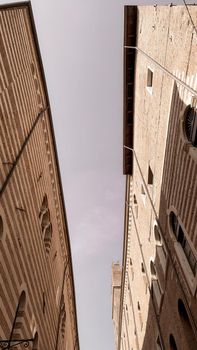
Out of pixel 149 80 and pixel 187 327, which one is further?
pixel 149 80

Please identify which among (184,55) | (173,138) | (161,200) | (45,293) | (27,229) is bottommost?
(45,293)

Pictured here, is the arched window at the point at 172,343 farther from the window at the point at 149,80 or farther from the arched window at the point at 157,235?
the window at the point at 149,80

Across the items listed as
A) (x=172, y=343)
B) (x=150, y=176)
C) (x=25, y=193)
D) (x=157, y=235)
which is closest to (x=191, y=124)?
(x=25, y=193)

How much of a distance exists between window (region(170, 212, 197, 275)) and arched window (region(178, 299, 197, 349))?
1.43m

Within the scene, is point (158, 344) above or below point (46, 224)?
below

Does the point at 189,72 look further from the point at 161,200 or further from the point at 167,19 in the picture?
the point at 161,200

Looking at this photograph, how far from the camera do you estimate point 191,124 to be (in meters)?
8.31

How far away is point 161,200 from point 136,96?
5.26 meters

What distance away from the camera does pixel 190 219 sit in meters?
8.28

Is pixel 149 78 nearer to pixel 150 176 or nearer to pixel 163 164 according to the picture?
pixel 163 164

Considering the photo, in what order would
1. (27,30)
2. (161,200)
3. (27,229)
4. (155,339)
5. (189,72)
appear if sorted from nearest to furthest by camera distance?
(189,72), (27,229), (27,30), (161,200), (155,339)

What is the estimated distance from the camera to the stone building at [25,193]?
7523 mm

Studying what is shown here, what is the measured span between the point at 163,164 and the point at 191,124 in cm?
277

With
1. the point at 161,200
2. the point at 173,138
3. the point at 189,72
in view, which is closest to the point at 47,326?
the point at 161,200
